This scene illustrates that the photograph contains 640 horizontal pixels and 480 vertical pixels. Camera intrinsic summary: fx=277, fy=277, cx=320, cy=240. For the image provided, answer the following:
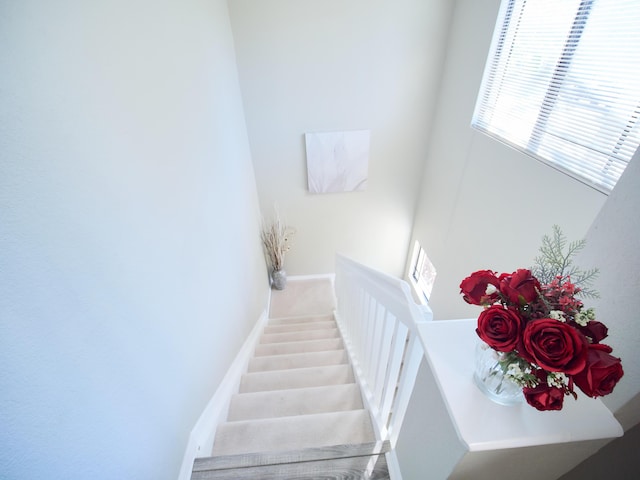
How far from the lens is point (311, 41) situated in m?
2.83

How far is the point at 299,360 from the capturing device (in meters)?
2.26

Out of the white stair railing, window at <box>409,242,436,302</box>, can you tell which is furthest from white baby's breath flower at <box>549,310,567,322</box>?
window at <box>409,242,436,302</box>

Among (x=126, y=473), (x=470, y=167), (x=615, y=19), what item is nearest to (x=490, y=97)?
(x=470, y=167)

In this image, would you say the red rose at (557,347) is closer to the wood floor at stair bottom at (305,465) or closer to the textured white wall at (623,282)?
the textured white wall at (623,282)

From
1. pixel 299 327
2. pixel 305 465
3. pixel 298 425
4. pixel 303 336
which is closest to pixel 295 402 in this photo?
pixel 298 425

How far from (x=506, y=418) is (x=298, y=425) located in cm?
110

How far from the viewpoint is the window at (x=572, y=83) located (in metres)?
1.28

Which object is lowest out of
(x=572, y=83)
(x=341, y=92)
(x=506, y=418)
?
(x=506, y=418)

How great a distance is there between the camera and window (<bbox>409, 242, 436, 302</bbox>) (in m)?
3.77

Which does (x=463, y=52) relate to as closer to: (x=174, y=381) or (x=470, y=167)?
(x=470, y=167)

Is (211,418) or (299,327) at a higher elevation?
(211,418)

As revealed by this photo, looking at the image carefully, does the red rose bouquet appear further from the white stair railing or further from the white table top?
the white stair railing

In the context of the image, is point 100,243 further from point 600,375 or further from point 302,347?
point 302,347

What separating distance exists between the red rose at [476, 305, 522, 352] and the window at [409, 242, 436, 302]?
3.19 m
